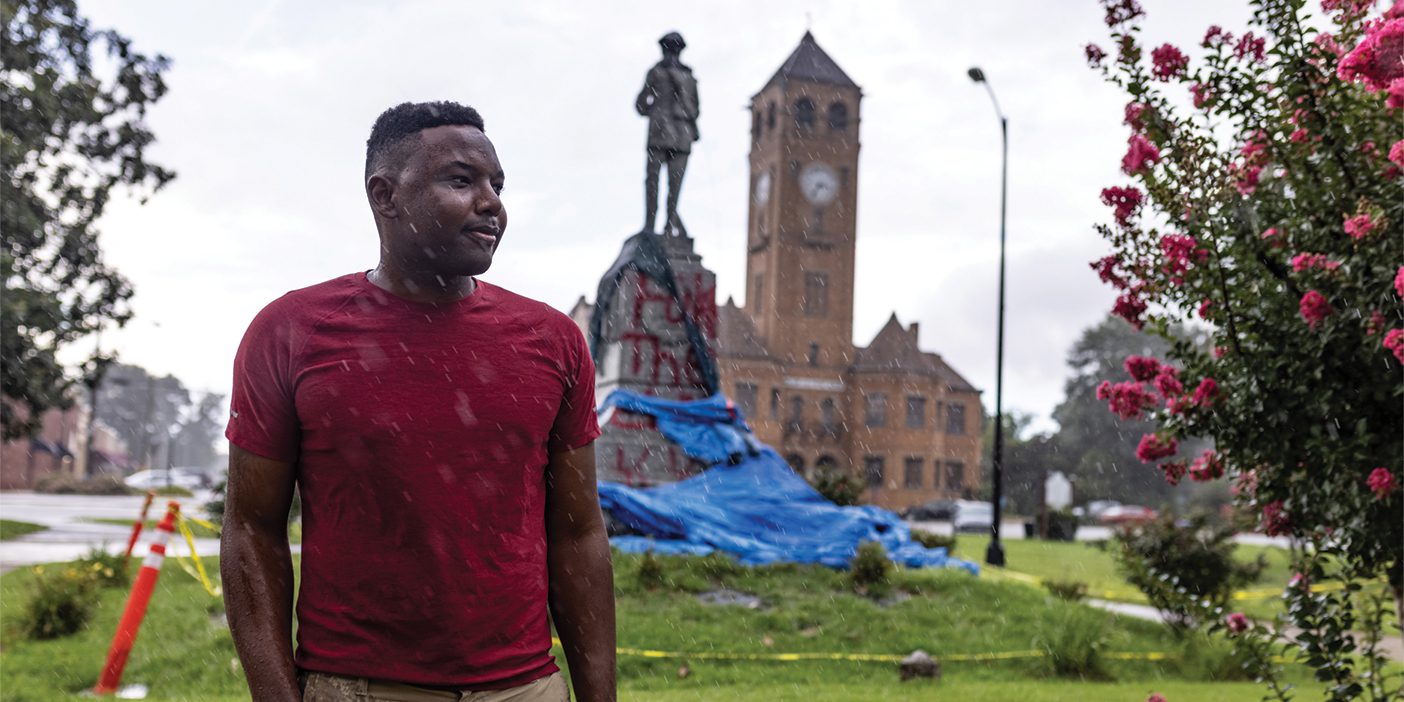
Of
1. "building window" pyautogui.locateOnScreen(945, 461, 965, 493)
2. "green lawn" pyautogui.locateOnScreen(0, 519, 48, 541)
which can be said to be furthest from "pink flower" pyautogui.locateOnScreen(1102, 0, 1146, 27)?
"building window" pyautogui.locateOnScreen(945, 461, 965, 493)

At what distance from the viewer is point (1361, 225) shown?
4.94 m

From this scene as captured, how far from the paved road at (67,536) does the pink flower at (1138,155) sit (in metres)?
8.10

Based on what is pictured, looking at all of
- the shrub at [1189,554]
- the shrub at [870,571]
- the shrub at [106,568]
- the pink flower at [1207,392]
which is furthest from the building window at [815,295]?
the pink flower at [1207,392]

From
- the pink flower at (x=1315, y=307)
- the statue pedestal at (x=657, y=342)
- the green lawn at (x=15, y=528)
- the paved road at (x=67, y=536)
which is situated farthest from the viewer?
the green lawn at (x=15, y=528)

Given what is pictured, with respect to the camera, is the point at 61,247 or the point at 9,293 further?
the point at 61,247

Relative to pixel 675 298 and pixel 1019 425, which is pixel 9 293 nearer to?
pixel 675 298

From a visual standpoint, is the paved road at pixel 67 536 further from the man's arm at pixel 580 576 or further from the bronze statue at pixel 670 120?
the man's arm at pixel 580 576

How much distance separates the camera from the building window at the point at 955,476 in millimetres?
62125

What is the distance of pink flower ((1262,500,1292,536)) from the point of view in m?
6.01

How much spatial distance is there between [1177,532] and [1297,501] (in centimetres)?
830

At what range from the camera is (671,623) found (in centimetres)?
1010

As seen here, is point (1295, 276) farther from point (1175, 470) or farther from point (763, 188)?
point (763, 188)

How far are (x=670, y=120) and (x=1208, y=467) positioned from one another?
1157 cm

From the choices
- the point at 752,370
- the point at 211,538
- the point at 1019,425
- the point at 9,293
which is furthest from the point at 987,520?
the point at 1019,425
